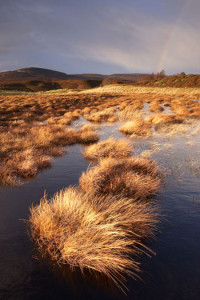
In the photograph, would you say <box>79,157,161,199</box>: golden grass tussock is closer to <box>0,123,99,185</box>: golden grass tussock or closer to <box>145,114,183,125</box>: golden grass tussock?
<box>0,123,99,185</box>: golden grass tussock

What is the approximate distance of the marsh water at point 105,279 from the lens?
2.75 meters

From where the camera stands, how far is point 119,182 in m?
5.23

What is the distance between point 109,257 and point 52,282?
0.85m

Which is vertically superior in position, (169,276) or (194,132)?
(194,132)

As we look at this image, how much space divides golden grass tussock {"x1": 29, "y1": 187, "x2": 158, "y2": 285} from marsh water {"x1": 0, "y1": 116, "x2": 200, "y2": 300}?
0.14 m

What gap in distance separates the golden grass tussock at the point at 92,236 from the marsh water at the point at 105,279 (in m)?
0.14

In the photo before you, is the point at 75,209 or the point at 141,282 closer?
the point at 141,282

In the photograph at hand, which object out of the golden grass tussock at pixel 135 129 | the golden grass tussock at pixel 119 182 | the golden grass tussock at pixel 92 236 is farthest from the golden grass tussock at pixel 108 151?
the golden grass tussock at pixel 92 236

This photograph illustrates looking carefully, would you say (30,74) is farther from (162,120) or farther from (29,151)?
(29,151)

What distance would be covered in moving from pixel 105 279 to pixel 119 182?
257cm

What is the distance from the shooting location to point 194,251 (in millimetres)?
3357

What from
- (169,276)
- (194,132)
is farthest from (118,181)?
(194,132)

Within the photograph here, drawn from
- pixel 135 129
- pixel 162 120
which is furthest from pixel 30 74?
pixel 135 129

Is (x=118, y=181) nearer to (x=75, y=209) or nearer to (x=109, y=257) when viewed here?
(x=75, y=209)
